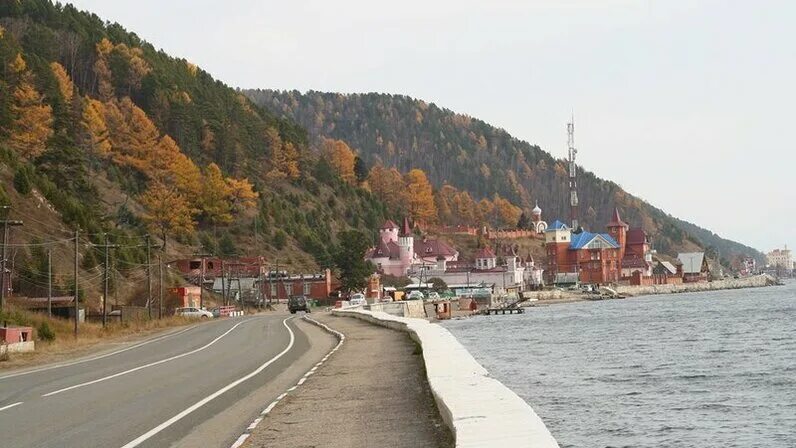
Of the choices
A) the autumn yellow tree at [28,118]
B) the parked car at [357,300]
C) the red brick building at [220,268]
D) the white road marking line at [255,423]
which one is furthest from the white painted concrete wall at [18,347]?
the red brick building at [220,268]

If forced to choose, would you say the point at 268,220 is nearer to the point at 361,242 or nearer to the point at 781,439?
the point at 361,242

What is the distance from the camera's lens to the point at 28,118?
127625mm

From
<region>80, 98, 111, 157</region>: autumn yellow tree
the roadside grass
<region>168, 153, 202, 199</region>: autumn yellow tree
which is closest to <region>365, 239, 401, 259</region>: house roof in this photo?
<region>168, 153, 202, 199</region>: autumn yellow tree

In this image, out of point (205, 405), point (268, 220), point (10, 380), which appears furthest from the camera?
point (268, 220)

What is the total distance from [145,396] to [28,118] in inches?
4539

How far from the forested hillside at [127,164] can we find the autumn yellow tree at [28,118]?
0.18 metres

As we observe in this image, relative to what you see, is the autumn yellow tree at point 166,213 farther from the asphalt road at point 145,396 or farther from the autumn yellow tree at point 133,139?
the asphalt road at point 145,396

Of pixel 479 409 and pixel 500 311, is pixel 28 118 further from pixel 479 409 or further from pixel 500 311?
pixel 479 409

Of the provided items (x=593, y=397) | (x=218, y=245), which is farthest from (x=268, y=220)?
(x=593, y=397)

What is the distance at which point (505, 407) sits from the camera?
562 inches

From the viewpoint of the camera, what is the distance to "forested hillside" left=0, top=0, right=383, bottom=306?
99.9m

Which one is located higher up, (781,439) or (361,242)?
(361,242)

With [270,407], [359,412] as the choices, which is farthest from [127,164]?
[359,412]

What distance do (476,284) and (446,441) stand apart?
180843 mm
